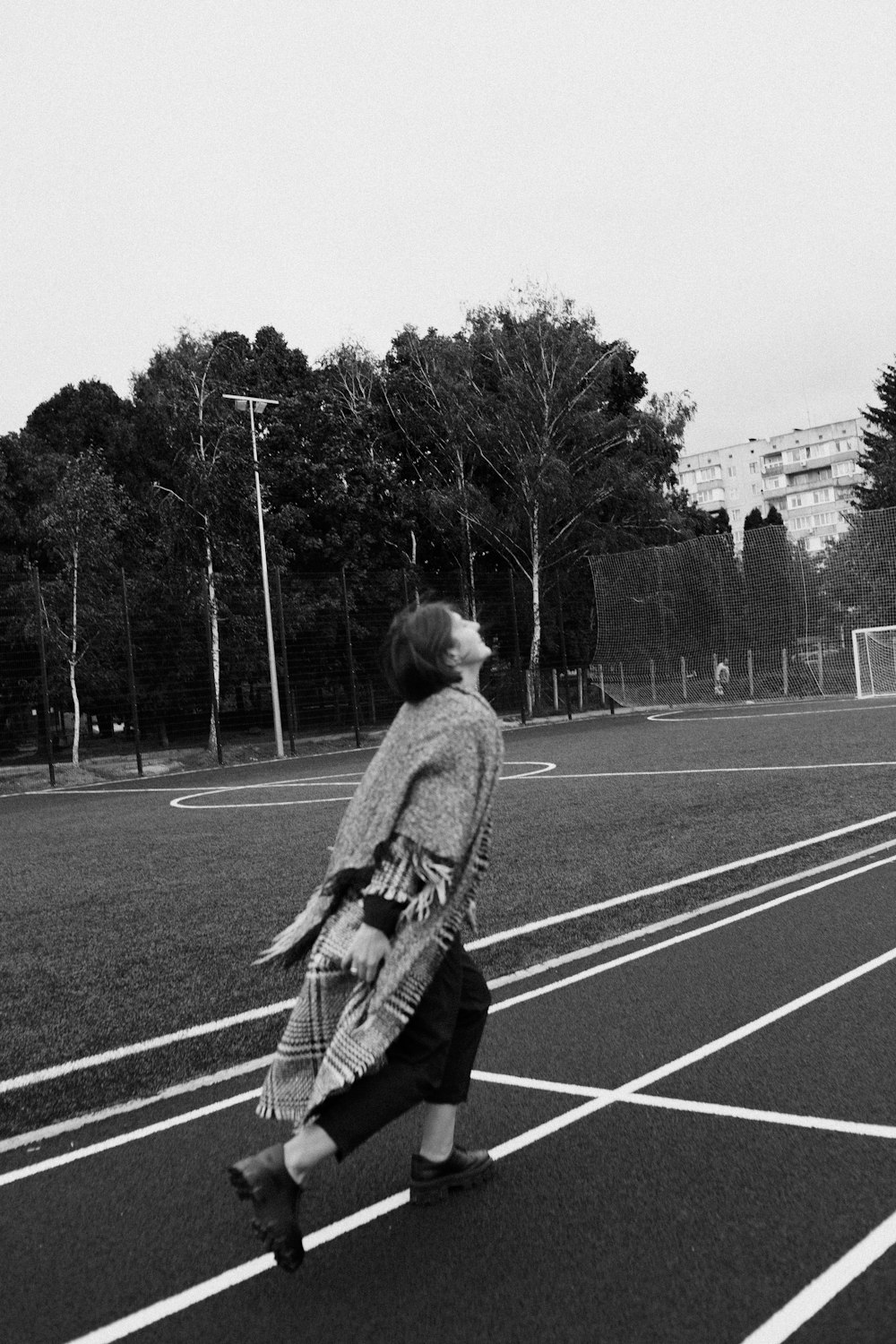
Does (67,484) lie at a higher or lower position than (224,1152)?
higher

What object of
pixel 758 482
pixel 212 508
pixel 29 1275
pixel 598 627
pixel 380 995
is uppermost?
pixel 758 482

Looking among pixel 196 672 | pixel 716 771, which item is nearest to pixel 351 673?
pixel 196 672

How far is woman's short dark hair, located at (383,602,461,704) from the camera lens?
3086 millimetres

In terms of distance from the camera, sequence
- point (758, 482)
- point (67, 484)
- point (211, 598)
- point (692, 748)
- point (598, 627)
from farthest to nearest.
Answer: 1. point (758, 482)
2. point (598, 627)
3. point (211, 598)
4. point (67, 484)
5. point (692, 748)

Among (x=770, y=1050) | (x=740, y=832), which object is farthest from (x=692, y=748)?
(x=770, y=1050)

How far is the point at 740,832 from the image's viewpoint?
9.31 metres

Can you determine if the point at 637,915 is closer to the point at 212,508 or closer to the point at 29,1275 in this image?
the point at 29,1275

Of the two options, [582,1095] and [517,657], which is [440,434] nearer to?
[517,657]

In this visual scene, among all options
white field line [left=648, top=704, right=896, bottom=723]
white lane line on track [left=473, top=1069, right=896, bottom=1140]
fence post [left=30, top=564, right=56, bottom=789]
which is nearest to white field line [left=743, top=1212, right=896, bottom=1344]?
white lane line on track [left=473, top=1069, right=896, bottom=1140]

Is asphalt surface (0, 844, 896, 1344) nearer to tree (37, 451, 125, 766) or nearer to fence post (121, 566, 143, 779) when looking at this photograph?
fence post (121, 566, 143, 779)

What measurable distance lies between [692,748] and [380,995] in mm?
15523

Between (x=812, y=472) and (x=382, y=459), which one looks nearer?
(x=382, y=459)

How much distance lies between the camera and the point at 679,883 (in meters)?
7.51

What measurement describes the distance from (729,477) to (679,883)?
403ft
